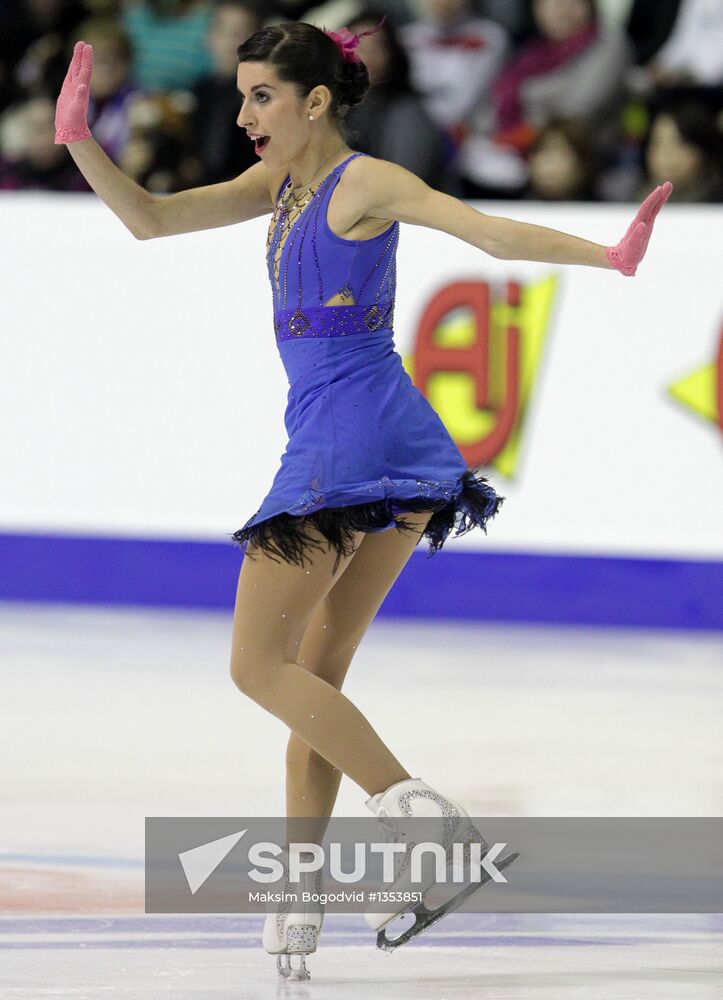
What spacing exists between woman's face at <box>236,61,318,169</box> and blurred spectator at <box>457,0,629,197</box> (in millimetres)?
3811

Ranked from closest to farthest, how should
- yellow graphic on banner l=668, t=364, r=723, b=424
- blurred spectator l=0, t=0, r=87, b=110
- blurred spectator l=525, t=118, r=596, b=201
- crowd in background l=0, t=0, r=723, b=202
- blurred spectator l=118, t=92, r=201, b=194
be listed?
yellow graphic on banner l=668, t=364, r=723, b=424
blurred spectator l=525, t=118, r=596, b=201
crowd in background l=0, t=0, r=723, b=202
blurred spectator l=118, t=92, r=201, b=194
blurred spectator l=0, t=0, r=87, b=110

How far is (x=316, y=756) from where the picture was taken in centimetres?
281

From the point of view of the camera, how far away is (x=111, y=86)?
284 inches

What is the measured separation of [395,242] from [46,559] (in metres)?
3.89

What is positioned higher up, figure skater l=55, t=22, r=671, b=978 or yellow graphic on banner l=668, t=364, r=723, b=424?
yellow graphic on banner l=668, t=364, r=723, b=424

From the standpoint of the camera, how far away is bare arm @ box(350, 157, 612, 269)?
2533 mm

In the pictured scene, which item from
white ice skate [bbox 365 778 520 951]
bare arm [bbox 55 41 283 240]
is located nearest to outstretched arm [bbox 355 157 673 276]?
bare arm [bbox 55 41 283 240]

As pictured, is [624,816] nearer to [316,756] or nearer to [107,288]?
[316,756]

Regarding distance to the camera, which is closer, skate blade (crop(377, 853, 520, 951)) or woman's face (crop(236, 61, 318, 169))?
skate blade (crop(377, 853, 520, 951))

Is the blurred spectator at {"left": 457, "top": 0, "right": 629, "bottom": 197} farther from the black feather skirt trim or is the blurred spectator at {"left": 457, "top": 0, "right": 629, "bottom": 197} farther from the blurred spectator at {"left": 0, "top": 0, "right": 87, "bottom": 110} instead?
the black feather skirt trim

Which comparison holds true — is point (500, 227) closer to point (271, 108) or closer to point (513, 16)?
point (271, 108)

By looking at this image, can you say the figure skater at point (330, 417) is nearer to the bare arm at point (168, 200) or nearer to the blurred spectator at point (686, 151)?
the bare arm at point (168, 200)

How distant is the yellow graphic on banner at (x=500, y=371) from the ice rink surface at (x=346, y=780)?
646 mm

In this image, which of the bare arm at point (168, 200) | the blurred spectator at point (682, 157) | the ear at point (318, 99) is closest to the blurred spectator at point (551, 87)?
the blurred spectator at point (682, 157)
